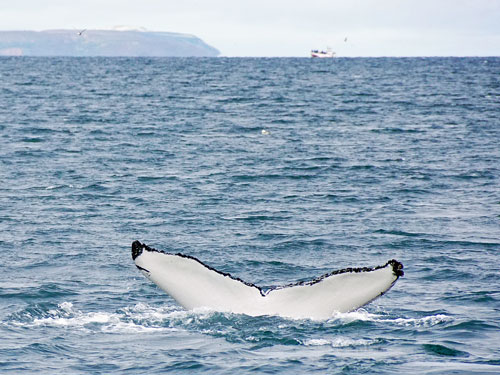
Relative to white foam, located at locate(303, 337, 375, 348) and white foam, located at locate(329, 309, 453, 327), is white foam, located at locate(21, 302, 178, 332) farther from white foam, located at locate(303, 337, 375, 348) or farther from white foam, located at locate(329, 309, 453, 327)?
white foam, located at locate(329, 309, 453, 327)

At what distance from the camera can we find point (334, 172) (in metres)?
29.1

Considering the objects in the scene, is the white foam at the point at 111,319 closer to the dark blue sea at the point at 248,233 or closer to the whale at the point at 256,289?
the dark blue sea at the point at 248,233

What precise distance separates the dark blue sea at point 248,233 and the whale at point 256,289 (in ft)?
1.55

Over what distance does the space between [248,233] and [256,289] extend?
9058 millimetres

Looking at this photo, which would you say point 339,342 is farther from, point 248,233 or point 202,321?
point 248,233

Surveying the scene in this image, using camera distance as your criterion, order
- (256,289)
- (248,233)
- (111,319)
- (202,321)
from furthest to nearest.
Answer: (248,233)
(111,319)
(202,321)
(256,289)

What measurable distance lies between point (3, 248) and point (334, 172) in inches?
527

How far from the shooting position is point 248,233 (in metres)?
19.9

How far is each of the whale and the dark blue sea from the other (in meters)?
0.47

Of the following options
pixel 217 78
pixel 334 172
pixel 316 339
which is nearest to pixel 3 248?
pixel 316 339

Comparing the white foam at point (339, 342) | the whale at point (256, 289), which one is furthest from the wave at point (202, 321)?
the whale at point (256, 289)

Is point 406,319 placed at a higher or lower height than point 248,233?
lower

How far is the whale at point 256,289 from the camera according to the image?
32.8ft

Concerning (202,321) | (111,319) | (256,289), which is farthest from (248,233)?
(256,289)
